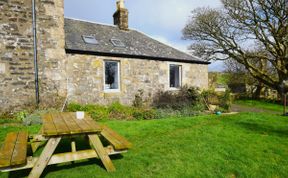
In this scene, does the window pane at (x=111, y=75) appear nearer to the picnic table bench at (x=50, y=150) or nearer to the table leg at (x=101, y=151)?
the picnic table bench at (x=50, y=150)

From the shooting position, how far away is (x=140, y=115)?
9320 millimetres

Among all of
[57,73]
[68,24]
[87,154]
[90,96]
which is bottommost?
[87,154]

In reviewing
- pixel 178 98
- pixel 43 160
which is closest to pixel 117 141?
pixel 43 160

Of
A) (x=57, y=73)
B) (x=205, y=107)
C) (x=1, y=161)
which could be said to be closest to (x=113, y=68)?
(x=57, y=73)

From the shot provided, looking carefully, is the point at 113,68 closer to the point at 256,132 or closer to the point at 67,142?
the point at 67,142

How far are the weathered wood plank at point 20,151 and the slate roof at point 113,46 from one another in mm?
6329

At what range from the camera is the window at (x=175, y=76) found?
13.3 m

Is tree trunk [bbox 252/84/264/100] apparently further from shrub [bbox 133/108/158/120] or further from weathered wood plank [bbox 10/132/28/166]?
weathered wood plank [bbox 10/132/28/166]

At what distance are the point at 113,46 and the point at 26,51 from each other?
426 centimetres

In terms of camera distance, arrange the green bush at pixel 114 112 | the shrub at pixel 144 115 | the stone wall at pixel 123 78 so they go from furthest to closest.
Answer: the stone wall at pixel 123 78, the shrub at pixel 144 115, the green bush at pixel 114 112

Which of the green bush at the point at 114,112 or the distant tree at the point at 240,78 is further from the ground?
the distant tree at the point at 240,78

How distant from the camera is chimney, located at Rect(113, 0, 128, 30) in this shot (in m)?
13.5

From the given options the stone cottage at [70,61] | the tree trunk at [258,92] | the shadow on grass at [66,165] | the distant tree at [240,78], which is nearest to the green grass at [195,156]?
the shadow on grass at [66,165]

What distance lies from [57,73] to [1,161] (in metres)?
7.19
